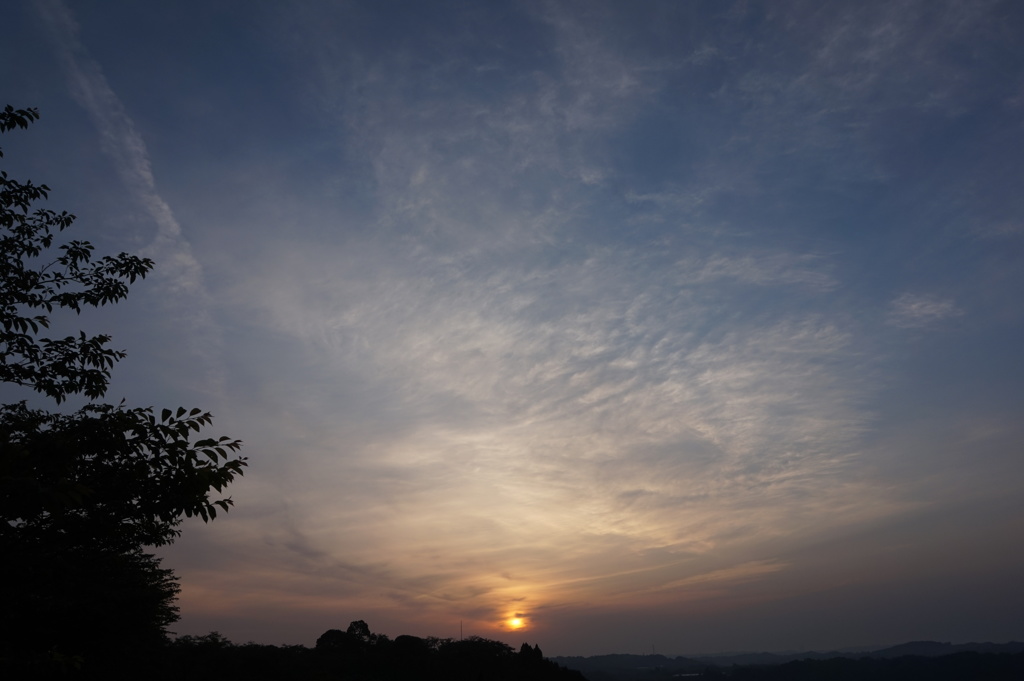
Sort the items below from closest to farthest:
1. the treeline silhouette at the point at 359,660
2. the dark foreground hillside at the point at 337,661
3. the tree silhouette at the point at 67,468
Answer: the tree silhouette at the point at 67,468 → the dark foreground hillside at the point at 337,661 → the treeline silhouette at the point at 359,660

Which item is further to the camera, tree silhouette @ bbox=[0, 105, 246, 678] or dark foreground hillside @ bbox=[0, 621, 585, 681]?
dark foreground hillside @ bbox=[0, 621, 585, 681]

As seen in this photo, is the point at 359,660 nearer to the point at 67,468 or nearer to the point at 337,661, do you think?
the point at 337,661

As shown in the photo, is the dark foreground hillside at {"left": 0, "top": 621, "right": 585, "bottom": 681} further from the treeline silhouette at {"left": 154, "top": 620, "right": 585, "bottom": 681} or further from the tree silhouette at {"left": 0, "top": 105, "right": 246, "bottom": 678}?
the tree silhouette at {"left": 0, "top": 105, "right": 246, "bottom": 678}

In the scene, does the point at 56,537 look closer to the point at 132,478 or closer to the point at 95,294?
the point at 132,478

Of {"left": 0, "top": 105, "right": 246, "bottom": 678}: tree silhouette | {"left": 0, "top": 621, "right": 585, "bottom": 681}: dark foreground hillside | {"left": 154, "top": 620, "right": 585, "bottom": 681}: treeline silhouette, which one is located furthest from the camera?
{"left": 154, "top": 620, "right": 585, "bottom": 681}: treeline silhouette

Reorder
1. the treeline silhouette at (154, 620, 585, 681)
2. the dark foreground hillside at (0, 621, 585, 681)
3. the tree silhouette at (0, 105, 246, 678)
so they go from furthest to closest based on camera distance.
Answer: the treeline silhouette at (154, 620, 585, 681), the dark foreground hillside at (0, 621, 585, 681), the tree silhouette at (0, 105, 246, 678)

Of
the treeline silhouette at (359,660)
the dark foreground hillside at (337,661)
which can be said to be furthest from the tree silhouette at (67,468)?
the treeline silhouette at (359,660)

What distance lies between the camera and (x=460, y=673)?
328ft

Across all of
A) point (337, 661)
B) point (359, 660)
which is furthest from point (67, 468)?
point (359, 660)

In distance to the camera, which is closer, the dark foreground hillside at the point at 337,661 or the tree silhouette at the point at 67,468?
the tree silhouette at the point at 67,468

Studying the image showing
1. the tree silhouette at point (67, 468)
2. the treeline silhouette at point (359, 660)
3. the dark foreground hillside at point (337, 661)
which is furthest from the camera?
the treeline silhouette at point (359, 660)

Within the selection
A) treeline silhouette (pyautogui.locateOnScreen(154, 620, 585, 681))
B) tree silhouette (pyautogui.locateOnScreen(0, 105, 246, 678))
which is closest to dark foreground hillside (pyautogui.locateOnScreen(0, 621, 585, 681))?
treeline silhouette (pyautogui.locateOnScreen(154, 620, 585, 681))

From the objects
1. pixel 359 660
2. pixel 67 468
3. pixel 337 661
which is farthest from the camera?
pixel 359 660

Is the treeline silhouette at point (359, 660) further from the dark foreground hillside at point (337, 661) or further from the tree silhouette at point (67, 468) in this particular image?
the tree silhouette at point (67, 468)
